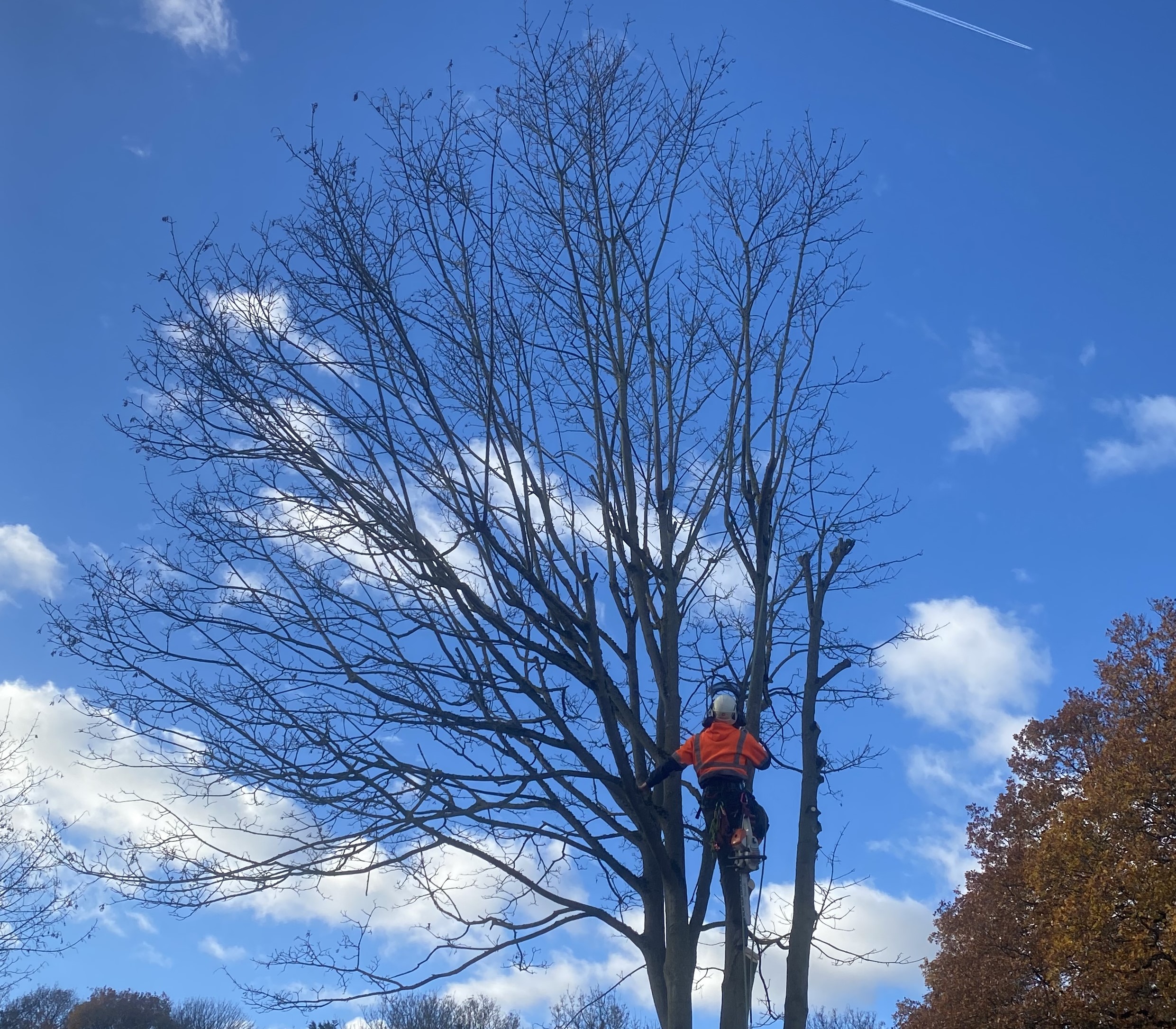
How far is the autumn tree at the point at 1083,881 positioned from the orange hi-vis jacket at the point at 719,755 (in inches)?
424

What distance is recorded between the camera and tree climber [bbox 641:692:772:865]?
6.02 meters

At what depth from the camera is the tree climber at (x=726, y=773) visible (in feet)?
19.7

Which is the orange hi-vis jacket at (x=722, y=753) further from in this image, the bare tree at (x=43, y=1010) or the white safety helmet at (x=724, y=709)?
the bare tree at (x=43, y=1010)

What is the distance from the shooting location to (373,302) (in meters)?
6.60

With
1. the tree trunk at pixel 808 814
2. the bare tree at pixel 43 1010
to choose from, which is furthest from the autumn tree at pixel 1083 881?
the bare tree at pixel 43 1010

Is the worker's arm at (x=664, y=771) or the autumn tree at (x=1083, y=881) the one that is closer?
the worker's arm at (x=664, y=771)

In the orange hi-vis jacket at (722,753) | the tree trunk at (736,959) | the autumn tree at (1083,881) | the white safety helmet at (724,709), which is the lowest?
the tree trunk at (736,959)

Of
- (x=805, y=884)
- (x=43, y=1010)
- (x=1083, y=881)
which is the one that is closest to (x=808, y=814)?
(x=805, y=884)

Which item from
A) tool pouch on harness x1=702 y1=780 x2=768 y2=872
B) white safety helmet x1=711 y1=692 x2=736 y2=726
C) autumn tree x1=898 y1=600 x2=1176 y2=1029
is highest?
autumn tree x1=898 y1=600 x2=1176 y2=1029

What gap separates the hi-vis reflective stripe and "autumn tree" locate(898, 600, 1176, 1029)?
1084cm

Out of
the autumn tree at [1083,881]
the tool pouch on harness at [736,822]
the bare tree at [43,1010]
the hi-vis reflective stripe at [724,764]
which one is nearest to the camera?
the tool pouch on harness at [736,822]

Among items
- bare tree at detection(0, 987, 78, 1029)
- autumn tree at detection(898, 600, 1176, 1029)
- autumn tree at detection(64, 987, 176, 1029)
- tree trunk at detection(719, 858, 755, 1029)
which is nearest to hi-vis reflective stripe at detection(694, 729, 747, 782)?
tree trunk at detection(719, 858, 755, 1029)

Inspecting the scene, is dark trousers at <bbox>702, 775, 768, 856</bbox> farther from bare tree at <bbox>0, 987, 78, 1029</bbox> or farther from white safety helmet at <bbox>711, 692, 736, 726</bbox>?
bare tree at <bbox>0, 987, 78, 1029</bbox>

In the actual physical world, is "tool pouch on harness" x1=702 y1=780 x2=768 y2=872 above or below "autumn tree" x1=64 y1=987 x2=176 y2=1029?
below
